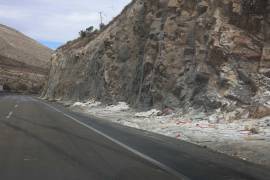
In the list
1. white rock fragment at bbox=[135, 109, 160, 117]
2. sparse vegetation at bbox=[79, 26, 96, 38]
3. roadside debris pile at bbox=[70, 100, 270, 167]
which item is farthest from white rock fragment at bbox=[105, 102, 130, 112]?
sparse vegetation at bbox=[79, 26, 96, 38]

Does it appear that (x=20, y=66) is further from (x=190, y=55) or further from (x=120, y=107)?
(x=190, y=55)

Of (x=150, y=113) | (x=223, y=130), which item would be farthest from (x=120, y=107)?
(x=223, y=130)

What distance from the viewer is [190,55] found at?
A: 28.3m

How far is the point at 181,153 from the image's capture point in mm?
12117

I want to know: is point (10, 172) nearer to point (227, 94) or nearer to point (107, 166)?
point (107, 166)

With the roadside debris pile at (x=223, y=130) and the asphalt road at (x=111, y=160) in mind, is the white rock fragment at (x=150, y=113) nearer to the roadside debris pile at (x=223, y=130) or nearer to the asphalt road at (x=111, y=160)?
the roadside debris pile at (x=223, y=130)

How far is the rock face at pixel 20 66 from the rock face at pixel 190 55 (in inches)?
4020

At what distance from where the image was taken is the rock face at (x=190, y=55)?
2298 centimetres

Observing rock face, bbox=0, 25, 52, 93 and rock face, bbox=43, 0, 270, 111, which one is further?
rock face, bbox=0, 25, 52, 93

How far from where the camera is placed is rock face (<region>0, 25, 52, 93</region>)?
5925 inches

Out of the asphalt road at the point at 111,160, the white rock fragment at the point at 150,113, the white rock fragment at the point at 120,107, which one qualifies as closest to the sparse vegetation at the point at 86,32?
the white rock fragment at the point at 120,107

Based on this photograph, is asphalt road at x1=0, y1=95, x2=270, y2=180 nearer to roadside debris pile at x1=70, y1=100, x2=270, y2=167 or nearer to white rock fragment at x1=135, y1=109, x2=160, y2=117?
roadside debris pile at x1=70, y1=100, x2=270, y2=167

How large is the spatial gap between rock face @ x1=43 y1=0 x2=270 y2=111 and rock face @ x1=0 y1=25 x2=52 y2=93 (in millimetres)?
102114

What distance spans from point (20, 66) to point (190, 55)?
482ft
